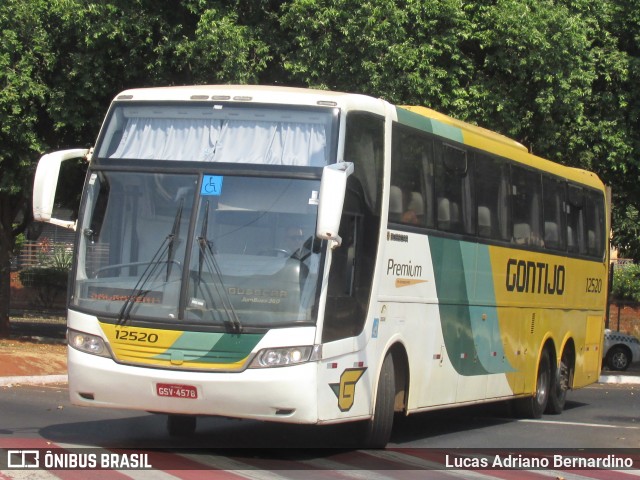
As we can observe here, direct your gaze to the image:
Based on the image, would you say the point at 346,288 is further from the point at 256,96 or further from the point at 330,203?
the point at 256,96

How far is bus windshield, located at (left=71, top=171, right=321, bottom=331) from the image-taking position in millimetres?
9742

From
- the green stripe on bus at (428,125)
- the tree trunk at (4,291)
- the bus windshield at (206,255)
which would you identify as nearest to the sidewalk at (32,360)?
the tree trunk at (4,291)

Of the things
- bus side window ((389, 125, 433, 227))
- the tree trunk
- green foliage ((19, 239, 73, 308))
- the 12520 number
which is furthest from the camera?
green foliage ((19, 239, 73, 308))

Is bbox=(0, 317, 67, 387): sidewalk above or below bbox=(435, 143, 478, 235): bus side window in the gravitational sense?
below

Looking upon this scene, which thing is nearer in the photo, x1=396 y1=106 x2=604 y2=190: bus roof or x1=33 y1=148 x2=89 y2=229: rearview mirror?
x1=33 y1=148 x2=89 y2=229: rearview mirror

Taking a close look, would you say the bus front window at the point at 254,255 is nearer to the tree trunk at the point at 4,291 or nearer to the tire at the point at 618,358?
the tree trunk at the point at 4,291

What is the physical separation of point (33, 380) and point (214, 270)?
9.07m

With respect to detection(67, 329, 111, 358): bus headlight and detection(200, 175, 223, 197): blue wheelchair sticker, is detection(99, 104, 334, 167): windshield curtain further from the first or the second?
detection(67, 329, 111, 358): bus headlight

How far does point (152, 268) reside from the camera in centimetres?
1000

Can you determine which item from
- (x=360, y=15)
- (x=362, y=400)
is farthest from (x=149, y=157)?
(x=360, y=15)

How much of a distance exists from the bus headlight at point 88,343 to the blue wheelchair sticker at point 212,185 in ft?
5.57

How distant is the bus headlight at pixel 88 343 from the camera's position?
1002 centimetres

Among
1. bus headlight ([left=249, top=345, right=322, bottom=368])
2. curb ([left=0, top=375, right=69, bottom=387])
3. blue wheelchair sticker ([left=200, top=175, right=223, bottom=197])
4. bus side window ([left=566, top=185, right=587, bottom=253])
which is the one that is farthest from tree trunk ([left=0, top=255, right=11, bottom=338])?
bus headlight ([left=249, top=345, right=322, bottom=368])

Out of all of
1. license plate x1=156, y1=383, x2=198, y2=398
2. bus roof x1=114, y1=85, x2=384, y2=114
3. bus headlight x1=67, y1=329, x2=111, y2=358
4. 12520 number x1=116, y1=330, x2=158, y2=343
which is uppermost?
bus roof x1=114, y1=85, x2=384, y2=114
